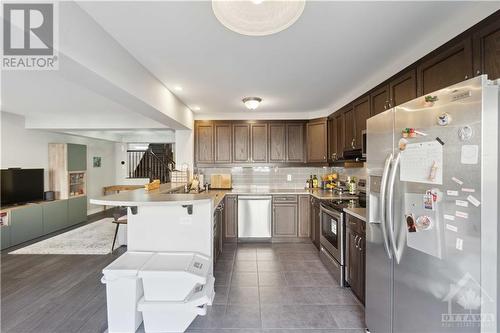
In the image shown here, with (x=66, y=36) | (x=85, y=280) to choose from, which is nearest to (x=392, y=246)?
(x=66, y=36)

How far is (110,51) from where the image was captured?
1888mm

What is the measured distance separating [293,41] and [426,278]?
6.39ft

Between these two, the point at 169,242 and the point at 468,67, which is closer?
the point at 468,67

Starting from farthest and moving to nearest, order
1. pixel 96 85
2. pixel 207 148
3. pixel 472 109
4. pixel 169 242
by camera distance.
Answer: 1. pixel 207 148
2. pixel 169 242
3. pixel 96 85
4. pixel 472 109

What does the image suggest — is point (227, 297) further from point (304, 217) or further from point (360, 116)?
point (360, 116)

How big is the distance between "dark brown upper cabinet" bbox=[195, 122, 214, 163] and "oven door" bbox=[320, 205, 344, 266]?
2.41 meters

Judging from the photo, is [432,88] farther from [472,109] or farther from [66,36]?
[66,36]

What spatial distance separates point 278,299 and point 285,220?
1.86 meters

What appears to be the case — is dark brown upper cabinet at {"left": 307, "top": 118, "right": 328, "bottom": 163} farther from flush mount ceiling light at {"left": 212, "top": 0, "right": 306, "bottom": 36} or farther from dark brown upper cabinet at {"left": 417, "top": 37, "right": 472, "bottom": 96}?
flush mount ceiling light at {"left": 212, "top": 0, "right": 306, "bottom": 36}

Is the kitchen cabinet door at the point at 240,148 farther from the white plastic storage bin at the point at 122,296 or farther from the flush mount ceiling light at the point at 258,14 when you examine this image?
the flush mount ceiling light at the point at 258,14

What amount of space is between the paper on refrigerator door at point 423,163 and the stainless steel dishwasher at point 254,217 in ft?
9.62

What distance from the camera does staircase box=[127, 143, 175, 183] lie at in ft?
25.7

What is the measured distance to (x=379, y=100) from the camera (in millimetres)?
2598

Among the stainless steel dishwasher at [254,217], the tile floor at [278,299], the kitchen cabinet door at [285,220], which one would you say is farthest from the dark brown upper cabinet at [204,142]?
the tile floor at [278,299]
